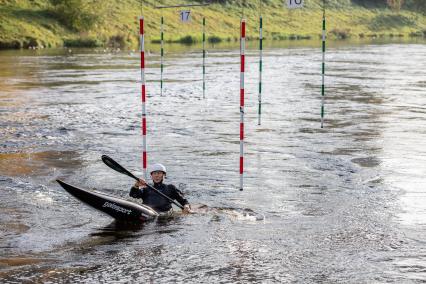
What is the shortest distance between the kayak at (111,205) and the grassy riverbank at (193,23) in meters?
58.5

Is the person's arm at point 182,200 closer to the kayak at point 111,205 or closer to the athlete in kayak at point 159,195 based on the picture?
the athlete in kayak at point 159,195

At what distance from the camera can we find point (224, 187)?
516 inches

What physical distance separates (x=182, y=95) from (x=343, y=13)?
120200 millimetres

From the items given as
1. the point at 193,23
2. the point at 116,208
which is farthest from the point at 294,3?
the point at 193,23

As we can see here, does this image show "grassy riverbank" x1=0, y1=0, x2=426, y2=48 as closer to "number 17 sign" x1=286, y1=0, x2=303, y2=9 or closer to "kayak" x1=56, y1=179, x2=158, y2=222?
"number 17 sign" x1=286, y1=0, x2=303, y2=9

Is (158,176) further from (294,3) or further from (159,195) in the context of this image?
(294,3)

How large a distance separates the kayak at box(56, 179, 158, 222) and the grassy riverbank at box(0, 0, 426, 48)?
5853cm

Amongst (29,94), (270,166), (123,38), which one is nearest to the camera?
A: (270,166)

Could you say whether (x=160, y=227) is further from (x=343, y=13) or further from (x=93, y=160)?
(x=343, y=13)

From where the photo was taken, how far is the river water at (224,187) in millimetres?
8594

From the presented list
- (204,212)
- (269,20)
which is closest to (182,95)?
(204,212)

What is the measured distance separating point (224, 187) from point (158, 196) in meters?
2.30

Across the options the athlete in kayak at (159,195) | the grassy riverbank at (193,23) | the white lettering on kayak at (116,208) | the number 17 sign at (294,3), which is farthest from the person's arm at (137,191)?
Result: the grassy riverbank at (193,23)

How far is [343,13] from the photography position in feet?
472
